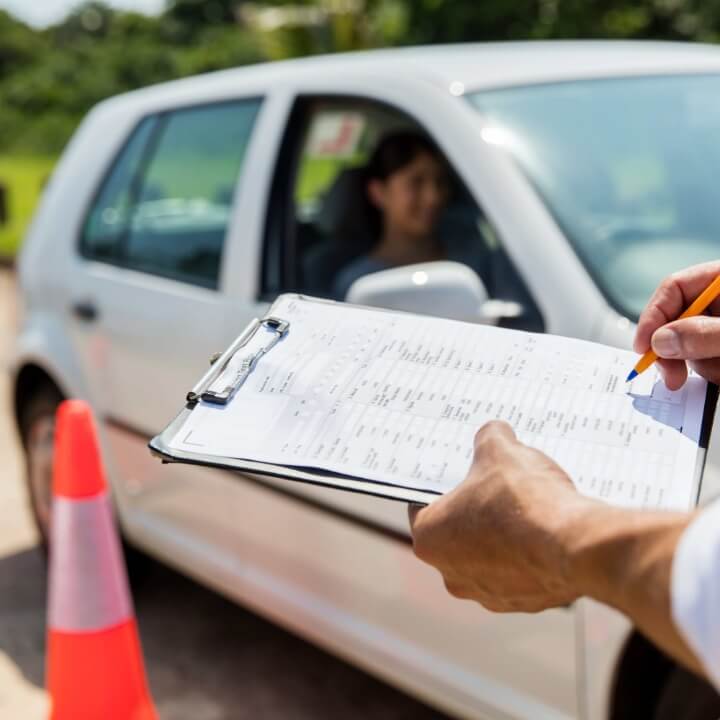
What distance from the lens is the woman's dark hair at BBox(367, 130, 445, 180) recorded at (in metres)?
3.23

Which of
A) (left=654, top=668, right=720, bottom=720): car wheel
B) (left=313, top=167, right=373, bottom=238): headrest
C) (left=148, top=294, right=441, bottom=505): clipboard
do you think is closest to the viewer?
(left=148, top=294, right=441, bottom=505): clipboard

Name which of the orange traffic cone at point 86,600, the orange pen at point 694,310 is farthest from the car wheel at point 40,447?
the orange pen at point 694,310

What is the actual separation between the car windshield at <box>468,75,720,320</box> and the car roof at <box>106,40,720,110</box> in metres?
0.05

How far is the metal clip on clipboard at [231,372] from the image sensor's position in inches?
55.2

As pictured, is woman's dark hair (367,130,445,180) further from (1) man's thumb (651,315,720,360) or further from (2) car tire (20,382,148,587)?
(1) man's thumb (651,315,720,360)

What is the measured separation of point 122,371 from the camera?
132 inches

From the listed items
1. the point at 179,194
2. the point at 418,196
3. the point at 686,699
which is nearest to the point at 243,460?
the point at 686,699

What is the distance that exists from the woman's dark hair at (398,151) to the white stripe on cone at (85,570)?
1.25 meters

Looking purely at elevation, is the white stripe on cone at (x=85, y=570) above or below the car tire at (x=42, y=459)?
above

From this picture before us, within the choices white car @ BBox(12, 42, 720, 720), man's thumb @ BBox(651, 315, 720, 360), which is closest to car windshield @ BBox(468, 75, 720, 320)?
white car @ BBox(12, 42, 720, 720)

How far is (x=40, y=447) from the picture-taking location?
12.9 feet

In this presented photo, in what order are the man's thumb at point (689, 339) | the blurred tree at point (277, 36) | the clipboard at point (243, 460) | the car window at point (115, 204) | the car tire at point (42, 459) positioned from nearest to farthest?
the clipboard at point (243, 460) < the man's thumb at point (689, 339) < the car window at point (115, 204) < the car tire at point (42, 459) < the blurred tree at point (277, 36)

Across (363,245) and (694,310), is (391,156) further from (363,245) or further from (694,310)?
(694,310)

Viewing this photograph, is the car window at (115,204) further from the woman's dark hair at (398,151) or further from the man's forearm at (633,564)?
the man's forearm at (633,564)
